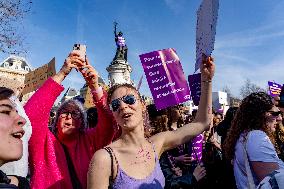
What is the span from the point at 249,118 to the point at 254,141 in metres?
0.40

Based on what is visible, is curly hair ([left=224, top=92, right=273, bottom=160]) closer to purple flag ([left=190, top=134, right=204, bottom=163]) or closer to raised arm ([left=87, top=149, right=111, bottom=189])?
purple flag ([left=190, top=134, right=204, bottom=163])

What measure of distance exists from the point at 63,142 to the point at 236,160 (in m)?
1.44

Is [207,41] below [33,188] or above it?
above

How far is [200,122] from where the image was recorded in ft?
9.44

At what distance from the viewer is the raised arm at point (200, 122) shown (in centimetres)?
276

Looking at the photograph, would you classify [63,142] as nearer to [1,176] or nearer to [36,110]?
[36,110]

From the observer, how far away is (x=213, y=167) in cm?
381

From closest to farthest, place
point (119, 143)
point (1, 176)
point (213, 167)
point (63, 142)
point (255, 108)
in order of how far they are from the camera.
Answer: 1. point (1, 176)
2. point (119, 143)
3. point (63, 142)
4. point (255, 108)
5. point (213, 167)

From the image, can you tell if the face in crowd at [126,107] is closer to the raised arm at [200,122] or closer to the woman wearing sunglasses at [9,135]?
the raised arm at [200,122]

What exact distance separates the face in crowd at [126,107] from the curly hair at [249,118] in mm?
962

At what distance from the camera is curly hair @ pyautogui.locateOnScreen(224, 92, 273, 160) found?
9.97 feet

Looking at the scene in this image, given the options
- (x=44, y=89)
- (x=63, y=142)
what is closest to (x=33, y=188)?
(x=63, y=142)

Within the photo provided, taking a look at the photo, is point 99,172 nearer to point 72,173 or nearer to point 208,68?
point 72,173

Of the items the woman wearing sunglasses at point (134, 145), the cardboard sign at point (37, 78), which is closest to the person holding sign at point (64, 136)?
the woman wearing sunglasses at point (134, 145)
